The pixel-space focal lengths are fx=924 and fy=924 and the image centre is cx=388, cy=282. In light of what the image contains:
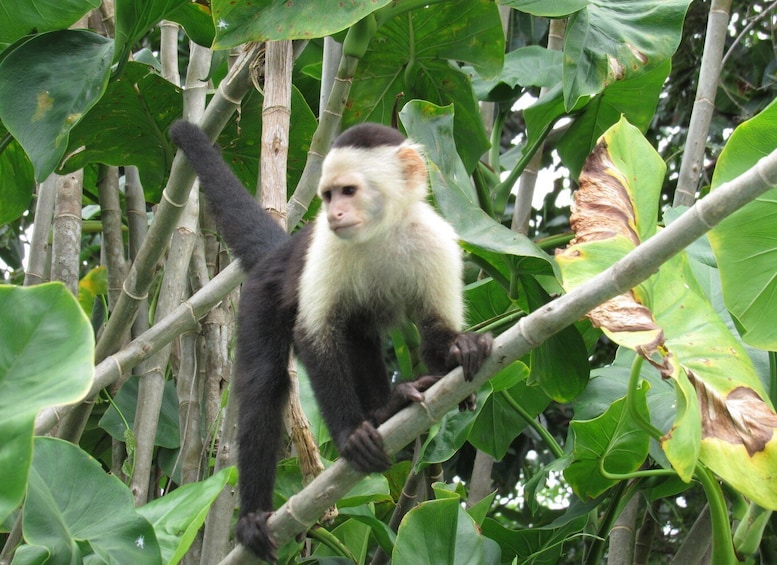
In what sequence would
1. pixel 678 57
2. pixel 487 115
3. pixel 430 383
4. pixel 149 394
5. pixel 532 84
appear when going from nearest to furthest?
pixel 430 383, pixel 149 394, pixel 532 84, pixel 487 115, pixel 678 57

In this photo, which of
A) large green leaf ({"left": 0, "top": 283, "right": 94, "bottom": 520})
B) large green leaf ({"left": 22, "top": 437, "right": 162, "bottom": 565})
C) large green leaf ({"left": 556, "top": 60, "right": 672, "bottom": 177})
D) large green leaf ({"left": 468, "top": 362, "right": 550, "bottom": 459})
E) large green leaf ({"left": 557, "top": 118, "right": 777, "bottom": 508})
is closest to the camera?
large green leaf ({"left": 0, "top": 283, "right": 94, "bottom": 520})

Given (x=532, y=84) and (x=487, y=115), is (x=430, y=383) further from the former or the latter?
(x=487, y=115)

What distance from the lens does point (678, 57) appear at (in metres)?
4.62

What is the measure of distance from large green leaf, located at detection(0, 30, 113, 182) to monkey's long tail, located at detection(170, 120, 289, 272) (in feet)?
0.96

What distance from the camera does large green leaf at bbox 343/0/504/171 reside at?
3.00 meters

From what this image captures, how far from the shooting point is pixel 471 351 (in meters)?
2.04

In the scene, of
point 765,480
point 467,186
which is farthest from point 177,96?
point 765,480

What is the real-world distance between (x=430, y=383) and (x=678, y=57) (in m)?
3.03

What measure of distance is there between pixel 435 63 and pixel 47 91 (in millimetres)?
1310

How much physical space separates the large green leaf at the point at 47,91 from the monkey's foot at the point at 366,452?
1033 mm

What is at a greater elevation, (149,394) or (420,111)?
(420,111)

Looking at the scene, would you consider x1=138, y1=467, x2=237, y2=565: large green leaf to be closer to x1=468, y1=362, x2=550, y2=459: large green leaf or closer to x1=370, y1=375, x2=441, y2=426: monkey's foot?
x1=370, y1=375, x2=441, y2=426: monkey's foot

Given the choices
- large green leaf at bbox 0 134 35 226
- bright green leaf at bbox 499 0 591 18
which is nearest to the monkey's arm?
bright green leaf at bbox 499 0 591 18

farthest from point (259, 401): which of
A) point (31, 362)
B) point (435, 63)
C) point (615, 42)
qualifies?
point (615, 42)
